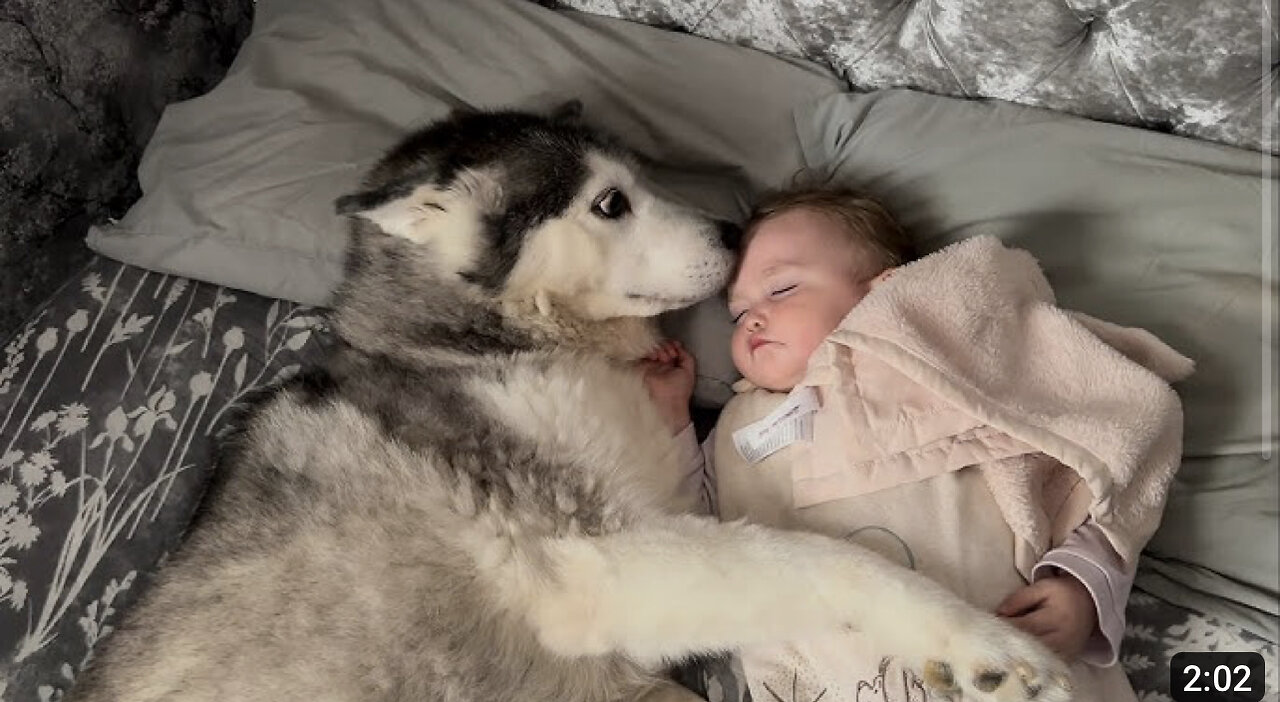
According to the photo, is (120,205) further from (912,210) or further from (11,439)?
(912,210)

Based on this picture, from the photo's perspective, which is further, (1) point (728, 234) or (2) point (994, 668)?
(1) point (728, 234)

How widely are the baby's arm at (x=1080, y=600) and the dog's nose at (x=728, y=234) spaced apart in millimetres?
916

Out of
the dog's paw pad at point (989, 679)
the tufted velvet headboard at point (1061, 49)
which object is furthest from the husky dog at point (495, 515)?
the tufted velvet headboard at point (1061, 49)

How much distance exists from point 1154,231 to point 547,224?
126 cm

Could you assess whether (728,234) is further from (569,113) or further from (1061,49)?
(1061,49)

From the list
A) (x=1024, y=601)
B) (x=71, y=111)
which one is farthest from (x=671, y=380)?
(x=71, y=111)

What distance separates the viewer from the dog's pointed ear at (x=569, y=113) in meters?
2.55

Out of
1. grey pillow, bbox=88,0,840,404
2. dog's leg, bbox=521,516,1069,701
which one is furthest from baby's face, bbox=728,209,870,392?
dog's leg, bbox=521,516,1069,701

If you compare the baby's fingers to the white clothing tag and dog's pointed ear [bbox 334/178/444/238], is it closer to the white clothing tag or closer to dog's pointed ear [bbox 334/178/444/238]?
the white clothing tag

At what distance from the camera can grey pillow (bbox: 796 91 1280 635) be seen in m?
2.06

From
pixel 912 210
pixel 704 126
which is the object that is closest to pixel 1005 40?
pixel 912 210

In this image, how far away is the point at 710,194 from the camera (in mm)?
2744

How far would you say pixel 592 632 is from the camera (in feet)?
6.43

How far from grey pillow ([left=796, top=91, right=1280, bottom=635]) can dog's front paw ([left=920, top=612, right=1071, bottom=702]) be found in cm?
50
